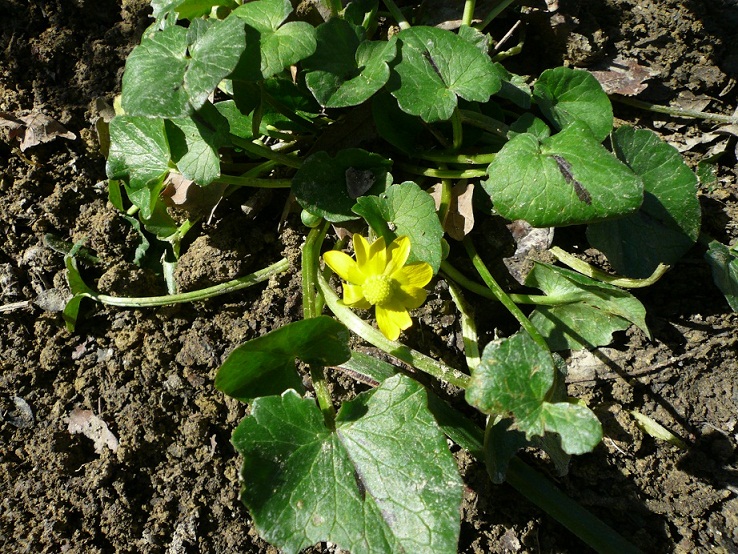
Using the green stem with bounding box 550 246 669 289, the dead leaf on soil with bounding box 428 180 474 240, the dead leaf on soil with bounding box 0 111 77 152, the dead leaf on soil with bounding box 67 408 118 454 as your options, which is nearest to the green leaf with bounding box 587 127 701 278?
the green stem with bounding box 550 246 669 289

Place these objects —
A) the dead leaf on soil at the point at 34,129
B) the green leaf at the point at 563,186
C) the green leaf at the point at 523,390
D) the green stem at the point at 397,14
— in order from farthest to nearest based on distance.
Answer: the dead leaf on soil at the point at 34,129 < the green stem at the point at 397,14 < the green leaf at the point at 563,186 < the green leaf at the point at 523,390

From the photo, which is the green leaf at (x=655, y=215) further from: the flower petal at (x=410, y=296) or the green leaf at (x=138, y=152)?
the green leaf at (x=138, y=152)

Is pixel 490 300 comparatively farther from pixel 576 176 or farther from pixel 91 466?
pixel 91 466

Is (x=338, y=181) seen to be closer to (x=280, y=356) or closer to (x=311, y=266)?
(x=311, y=266)

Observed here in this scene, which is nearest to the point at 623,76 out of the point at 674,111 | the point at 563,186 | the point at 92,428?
the point at 674,111

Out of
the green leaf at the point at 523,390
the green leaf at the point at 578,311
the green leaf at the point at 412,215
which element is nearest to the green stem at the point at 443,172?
the green leaf at the point at 412,215

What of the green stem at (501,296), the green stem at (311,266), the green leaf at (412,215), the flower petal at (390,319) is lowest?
the green stem at (311,266)
